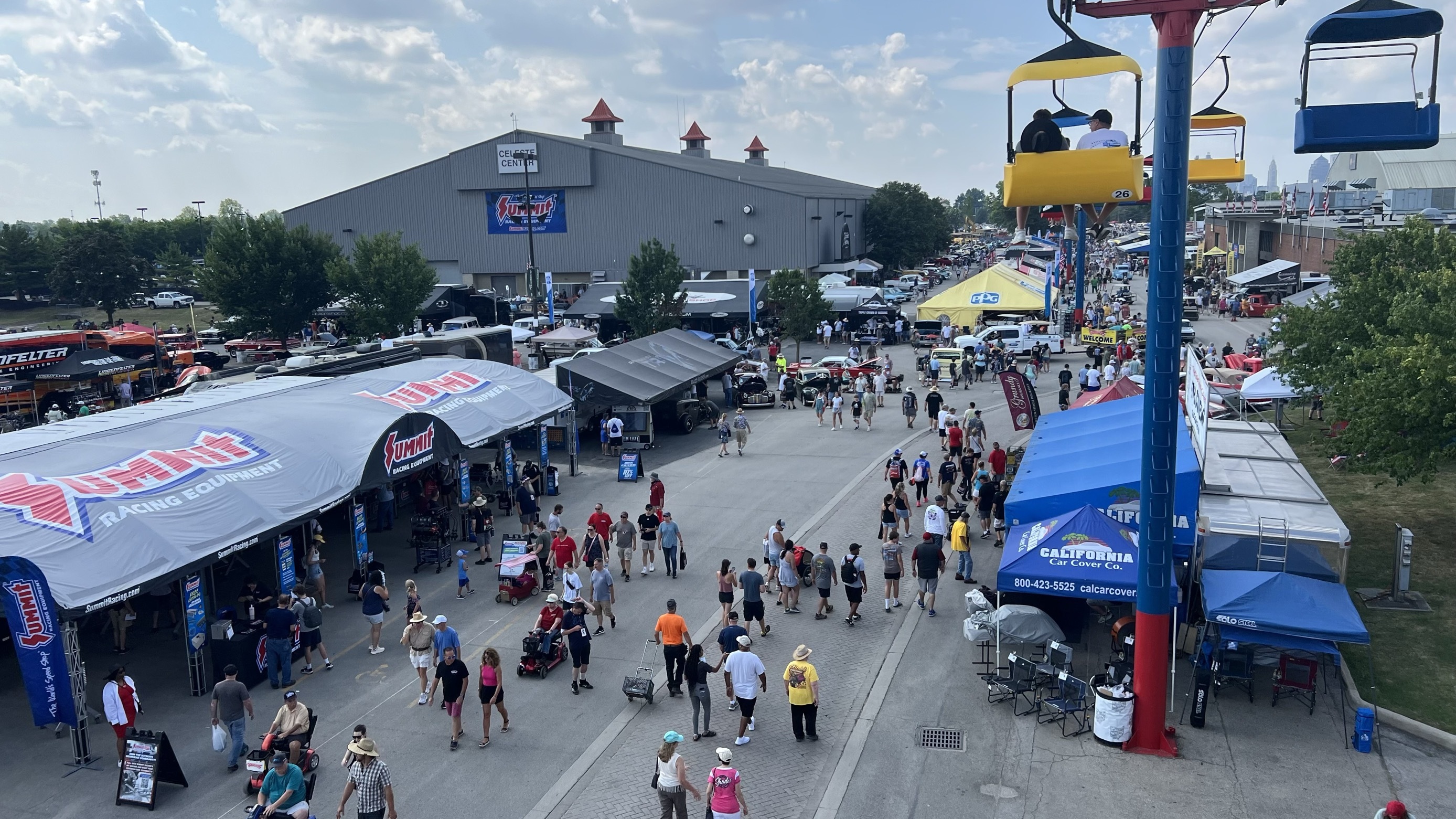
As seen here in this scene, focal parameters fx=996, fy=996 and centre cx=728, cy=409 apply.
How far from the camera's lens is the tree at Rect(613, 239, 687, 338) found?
45.8m

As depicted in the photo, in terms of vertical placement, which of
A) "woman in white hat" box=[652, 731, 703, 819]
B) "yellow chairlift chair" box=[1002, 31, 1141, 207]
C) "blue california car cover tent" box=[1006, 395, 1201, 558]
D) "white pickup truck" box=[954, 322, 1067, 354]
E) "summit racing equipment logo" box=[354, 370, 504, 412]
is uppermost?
"yellow chairlift chair" box=[1002, 31, 1141, 207]

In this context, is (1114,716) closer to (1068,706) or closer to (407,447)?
(1068,706)

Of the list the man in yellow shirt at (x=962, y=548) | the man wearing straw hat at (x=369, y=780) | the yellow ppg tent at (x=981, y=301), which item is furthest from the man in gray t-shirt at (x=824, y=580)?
the yellow ppg tent at (x=981, y=301)

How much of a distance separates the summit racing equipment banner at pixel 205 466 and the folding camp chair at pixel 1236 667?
13040 millimetres

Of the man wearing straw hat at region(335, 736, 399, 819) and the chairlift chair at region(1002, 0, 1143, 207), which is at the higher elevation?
the chairlift chair at region(1002, 0, 1143, 207)

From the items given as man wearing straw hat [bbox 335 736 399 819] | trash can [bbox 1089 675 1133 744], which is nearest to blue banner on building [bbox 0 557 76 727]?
man wearing straw hat [bbox 335 736 399 819]

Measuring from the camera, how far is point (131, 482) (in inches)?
548

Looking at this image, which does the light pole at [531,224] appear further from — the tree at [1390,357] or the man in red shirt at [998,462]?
the tree at [1390,357]

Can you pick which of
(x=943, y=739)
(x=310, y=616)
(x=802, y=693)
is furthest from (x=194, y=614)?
(x=943, y=739)

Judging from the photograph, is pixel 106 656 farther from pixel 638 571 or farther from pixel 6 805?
pixel 638 571

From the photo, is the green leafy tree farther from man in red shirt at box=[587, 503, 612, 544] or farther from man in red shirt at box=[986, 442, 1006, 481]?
man in red shirt at box=[986, 442, 1006, 481]

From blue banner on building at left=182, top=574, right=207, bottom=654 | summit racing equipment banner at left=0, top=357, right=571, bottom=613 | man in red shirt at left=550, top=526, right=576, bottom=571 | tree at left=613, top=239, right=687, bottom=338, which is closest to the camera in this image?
summit racing equipment banner at left=0, top=357, right=571, bottom=613

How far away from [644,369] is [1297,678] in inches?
798

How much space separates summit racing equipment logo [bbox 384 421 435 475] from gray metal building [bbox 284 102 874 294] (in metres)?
49.2
